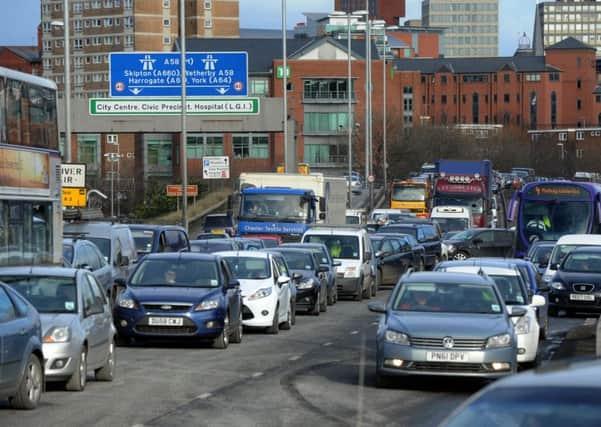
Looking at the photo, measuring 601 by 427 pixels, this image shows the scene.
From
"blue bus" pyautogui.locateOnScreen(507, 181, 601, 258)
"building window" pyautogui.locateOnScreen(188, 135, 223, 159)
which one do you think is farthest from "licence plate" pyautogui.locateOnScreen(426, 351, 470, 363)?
"building window" pyautogui.locateOnScreen(188, 135, 223, 159)

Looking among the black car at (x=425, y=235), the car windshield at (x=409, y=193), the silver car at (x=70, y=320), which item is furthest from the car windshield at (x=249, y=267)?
the car windshield at (x=409, y=193)

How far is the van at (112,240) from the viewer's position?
2742cm

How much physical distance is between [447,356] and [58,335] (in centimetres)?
433

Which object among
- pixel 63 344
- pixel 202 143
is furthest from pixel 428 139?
pixel 63 344

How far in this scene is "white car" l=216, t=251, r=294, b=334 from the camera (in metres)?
24.2

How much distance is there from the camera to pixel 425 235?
4891 centimetres

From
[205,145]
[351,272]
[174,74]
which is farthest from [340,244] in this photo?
[205,145]

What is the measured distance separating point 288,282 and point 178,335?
5.11 metres

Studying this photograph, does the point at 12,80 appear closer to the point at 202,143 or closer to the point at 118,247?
the point at 118,247

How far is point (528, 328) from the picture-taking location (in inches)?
738

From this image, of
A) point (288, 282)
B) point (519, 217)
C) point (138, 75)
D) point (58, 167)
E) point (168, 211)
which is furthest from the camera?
point (168, 211)

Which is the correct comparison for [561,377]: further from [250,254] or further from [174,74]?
[174,74]

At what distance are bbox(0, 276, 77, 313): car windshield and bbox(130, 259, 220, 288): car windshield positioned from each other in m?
5.12

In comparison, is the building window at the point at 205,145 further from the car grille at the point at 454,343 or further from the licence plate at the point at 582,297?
the car grille at the point at 454,343
